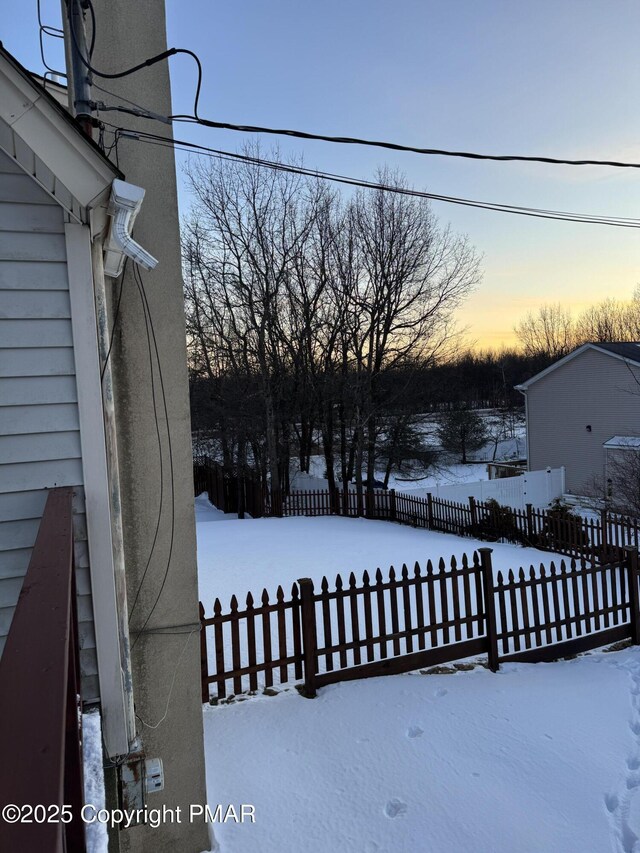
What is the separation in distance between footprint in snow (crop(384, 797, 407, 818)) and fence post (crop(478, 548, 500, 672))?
8.47ft

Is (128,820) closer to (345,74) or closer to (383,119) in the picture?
(345,74)

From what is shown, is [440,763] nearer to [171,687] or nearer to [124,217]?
[171,687]

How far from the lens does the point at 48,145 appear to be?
257 cm

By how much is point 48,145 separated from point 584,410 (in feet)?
76.0

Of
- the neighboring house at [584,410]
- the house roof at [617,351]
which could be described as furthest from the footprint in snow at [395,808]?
the house roof at [617,351]

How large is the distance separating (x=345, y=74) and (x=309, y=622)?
8.90m

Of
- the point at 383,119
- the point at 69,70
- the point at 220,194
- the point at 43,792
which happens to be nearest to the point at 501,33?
the point at 383,119

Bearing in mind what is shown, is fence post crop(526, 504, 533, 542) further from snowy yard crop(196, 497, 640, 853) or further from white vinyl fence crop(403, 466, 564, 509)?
snowy yard crop(196, 497, 640, 853)

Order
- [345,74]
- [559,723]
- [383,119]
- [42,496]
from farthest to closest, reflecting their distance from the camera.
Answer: [383,119] → [345,74] → [559,723] → [42,496]

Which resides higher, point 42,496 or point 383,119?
point 383,119

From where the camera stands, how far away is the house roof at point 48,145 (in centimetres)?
246

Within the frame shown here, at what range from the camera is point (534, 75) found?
27.4 feet

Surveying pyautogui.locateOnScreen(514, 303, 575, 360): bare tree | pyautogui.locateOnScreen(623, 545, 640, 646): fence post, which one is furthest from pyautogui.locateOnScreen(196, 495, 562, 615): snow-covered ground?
pyautogui.locateOnScreen(514, 303, 575, 360): bare tree

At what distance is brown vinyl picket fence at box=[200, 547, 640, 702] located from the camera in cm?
489
